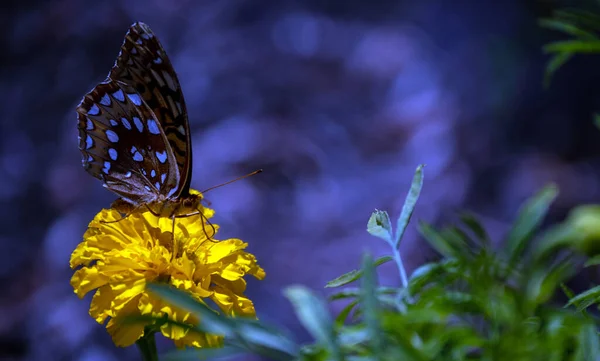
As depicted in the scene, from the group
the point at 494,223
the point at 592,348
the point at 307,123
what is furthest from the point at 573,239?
the point at 307,123

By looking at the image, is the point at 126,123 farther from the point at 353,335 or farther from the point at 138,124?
the point at 353,335

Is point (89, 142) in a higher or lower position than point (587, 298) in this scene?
higher

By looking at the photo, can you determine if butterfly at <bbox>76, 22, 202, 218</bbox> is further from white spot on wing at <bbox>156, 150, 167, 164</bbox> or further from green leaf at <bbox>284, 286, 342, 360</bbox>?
green leaf at <bbox>284, 286, 342, 360</bbox>

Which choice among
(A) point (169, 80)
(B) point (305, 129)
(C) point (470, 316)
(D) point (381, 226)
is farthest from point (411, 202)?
(B) point (305, 129)

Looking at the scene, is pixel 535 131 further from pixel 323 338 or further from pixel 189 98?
pixel 323 338

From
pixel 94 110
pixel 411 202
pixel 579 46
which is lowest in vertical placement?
pixel 411 202

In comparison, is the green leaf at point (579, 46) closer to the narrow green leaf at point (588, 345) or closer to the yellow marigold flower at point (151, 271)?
Answer: the narrow green leaf at point (588, 345)
